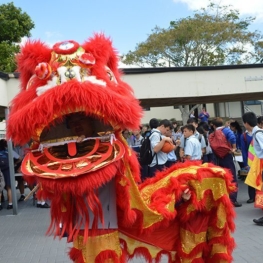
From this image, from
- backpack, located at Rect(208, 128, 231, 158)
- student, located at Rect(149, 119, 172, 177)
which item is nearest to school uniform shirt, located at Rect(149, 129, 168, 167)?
student, located at Rect(149, 119, 172, 177)

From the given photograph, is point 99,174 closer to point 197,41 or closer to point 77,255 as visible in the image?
point 77,255

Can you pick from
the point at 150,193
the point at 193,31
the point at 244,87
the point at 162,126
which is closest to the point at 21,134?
the point at 150,193

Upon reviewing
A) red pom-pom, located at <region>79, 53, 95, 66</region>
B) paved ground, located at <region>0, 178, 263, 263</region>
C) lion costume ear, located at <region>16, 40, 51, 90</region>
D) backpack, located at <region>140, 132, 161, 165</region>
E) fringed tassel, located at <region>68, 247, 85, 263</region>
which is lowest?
paved ground, located at <region>0, 178, 263, 263</region>

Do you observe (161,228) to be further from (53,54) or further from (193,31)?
(193,31)

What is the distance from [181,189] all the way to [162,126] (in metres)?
4.03

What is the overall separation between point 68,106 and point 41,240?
13.0 feet

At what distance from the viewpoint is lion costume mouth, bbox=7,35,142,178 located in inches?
95.2

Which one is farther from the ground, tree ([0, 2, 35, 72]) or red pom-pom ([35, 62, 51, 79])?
tree ([0, 2, 35, 72])

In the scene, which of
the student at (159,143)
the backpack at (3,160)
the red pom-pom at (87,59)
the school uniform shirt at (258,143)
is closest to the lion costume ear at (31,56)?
the red pom-pom at (87,59)

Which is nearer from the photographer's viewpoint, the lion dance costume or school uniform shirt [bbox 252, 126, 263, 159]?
the lion dance costume

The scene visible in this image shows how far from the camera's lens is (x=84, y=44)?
2775 millimetres

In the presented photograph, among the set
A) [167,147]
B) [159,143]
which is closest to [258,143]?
[167,147]

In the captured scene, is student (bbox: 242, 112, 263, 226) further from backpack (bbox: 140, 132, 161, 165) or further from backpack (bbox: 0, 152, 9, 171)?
backpack (bbox: 0, 152, 9, 171)

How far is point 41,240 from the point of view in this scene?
584cm
